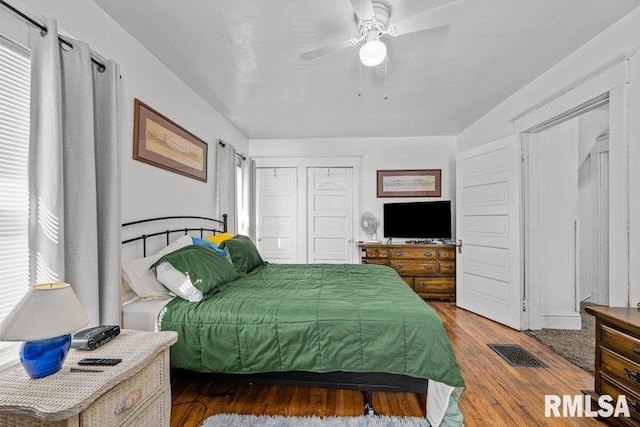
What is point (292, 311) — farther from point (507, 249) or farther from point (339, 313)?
point (507, 249)

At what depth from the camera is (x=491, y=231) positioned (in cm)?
356

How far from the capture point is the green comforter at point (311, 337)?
5.40 ft

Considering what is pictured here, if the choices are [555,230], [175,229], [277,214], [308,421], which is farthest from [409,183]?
[308,421]

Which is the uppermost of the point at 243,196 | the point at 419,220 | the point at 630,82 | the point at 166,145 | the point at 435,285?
the point at 630,82

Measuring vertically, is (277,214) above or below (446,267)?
above

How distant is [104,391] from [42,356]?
0.97 feet

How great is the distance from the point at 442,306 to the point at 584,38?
333 centimetres

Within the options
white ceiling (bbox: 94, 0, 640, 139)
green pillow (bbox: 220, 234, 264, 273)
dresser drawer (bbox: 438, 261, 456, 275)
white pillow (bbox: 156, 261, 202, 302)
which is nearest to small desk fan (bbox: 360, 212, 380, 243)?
dresser drawer (bbox: 438, 261, 456, 275)

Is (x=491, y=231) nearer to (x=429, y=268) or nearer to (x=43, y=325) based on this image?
(x=429, y=268)

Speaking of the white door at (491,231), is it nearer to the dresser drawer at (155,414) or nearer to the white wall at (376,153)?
the white wall at (376,153)

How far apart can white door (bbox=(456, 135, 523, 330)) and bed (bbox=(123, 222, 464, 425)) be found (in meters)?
2.15

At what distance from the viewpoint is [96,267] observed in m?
1.58

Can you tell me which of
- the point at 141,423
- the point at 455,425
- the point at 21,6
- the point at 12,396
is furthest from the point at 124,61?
the point at 455,425

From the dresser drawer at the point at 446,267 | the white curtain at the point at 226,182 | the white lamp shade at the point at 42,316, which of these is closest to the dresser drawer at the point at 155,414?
the white lamp shade at the point at 42,316
